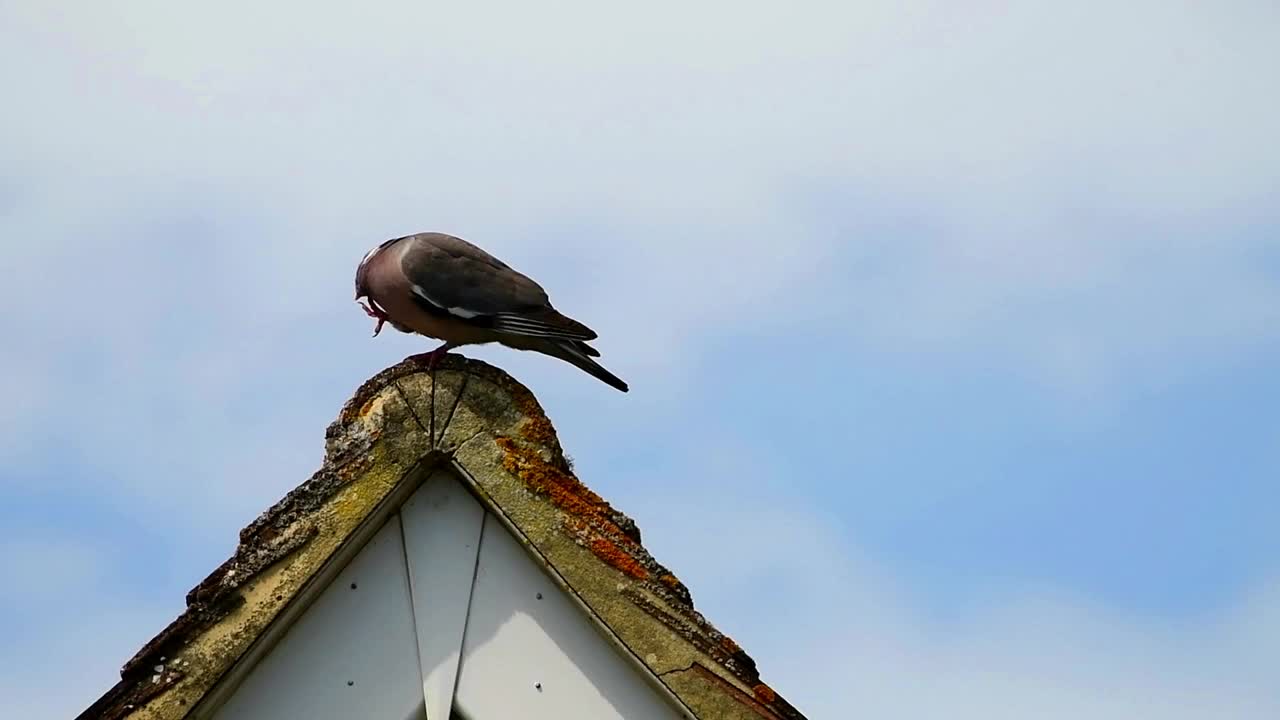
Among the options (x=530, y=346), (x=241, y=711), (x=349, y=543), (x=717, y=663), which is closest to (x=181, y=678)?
(x=241, y=711)

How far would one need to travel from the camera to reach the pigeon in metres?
6.64

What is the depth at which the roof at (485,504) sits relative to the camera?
4547 millimetres

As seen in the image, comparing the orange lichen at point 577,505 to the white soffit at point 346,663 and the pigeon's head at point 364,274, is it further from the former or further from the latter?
the pigeon's head at point 364,274

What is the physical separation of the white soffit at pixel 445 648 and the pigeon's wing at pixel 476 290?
6.29 feet

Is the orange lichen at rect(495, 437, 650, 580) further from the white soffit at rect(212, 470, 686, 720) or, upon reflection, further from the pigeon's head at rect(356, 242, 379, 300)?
the pigeon's head at rect(356, 242, 379, 300)

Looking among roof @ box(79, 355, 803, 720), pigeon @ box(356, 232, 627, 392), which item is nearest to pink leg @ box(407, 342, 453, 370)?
roof @ box(79, 355, 803, 720)

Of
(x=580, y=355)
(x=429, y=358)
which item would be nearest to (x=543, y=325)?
(x=580, y=355)

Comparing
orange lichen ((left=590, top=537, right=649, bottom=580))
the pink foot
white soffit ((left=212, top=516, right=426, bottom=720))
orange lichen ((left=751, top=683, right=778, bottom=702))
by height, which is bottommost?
white soffit ((left=212, top=516, right=426, bottom=720))

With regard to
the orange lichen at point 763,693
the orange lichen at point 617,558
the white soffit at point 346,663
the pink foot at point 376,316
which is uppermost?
the pink foot at point 376,316

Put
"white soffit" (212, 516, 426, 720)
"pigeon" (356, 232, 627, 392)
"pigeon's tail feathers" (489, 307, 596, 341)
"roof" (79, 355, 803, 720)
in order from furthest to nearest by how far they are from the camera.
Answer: "pigeon's tail feathers" (489, 307, 596, 341) < "pigeon" (356, 232, 627, 392) < "white soffit" (212, 516, 426, 720) < "roof" (79, 355, 803, 720)

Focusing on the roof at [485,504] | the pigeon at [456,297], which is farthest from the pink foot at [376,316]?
the roof at [485,504]

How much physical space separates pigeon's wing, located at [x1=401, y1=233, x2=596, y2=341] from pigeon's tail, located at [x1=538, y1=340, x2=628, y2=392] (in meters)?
0.07

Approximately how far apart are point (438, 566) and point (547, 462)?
41 centimetres

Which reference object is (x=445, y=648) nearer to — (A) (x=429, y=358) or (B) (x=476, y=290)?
(A) (x=429, y=358)
